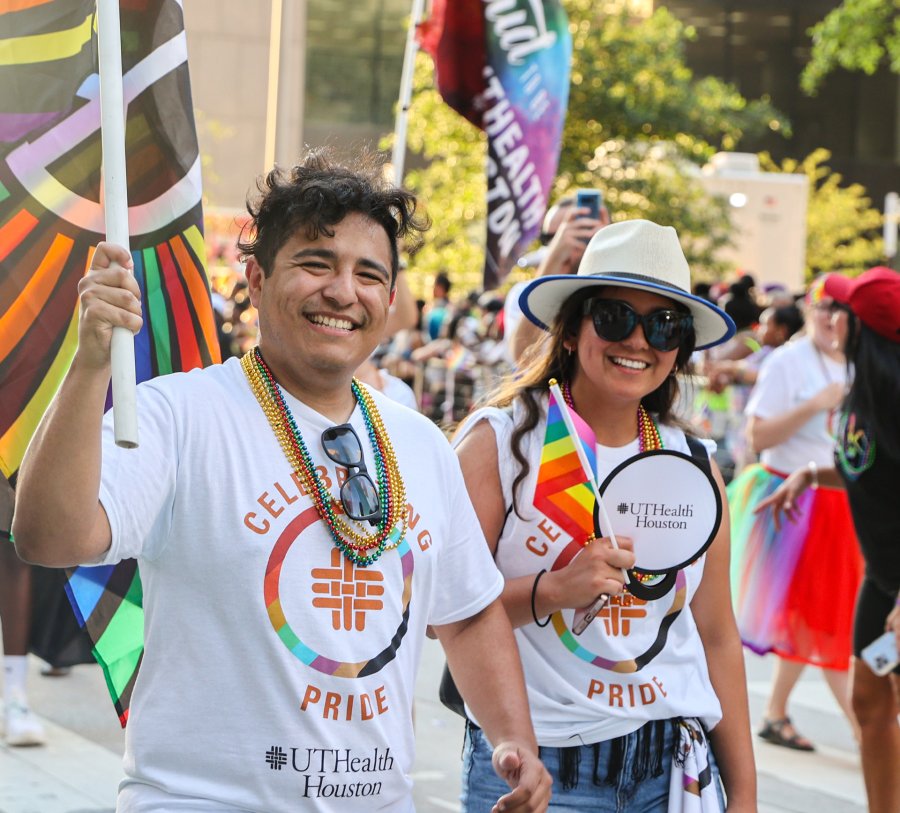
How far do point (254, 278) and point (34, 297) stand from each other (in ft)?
2.14

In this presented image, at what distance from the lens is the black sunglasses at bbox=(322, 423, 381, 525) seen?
2.61 m

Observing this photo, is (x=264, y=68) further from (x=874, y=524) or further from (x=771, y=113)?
(x=874, y=524)

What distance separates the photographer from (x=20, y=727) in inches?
248

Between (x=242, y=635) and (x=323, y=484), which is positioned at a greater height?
(x=323, y=484)

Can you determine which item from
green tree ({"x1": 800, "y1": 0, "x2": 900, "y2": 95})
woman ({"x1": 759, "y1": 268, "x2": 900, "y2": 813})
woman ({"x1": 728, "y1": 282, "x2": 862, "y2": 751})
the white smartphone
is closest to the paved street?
woman ({"x1": 728, "y1": 282, "x2": 862, "y2": 751})

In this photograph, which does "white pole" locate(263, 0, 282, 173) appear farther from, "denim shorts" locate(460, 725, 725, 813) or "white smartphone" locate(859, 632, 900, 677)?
"denim shorts" locate(460, 725, 725, 813)

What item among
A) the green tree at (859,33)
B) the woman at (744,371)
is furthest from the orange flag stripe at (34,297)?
the green tree at (859,33)

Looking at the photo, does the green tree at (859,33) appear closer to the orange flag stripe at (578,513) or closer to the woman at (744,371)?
the woman at (744,371)

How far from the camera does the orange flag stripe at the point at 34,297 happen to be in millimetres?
3162

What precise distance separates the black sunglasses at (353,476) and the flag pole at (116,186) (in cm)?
51

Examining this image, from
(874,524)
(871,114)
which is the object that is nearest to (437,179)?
(874,524)

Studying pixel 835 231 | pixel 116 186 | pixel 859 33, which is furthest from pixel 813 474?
pixel 835 231

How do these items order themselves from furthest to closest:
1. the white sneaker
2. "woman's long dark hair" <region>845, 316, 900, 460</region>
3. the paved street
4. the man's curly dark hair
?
the white sneaker < the paved street < "woman's long dark hair" <region>845, 316, 900, 460</region> < the man's curly dark hair

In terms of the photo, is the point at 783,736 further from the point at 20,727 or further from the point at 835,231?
the point at 835,231
